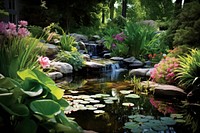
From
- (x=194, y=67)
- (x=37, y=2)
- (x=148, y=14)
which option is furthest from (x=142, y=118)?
(x=148, y=14)

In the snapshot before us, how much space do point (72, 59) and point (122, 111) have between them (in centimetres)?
432

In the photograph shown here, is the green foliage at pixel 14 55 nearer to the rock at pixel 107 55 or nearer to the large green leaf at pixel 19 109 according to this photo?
the large green leaf at pixel 19 109

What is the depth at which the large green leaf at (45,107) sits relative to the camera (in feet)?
5.38

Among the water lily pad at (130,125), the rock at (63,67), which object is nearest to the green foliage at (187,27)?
the rock at (63,67)

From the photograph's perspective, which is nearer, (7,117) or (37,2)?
(7,117)

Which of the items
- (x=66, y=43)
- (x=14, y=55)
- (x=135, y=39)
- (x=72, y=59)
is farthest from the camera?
(x=135, y=39)

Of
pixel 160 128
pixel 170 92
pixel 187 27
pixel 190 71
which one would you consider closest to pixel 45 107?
pixel 160 128

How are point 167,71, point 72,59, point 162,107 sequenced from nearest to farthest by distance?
point 162,107
point 167,71
point 72,59

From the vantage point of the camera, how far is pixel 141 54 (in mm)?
11039

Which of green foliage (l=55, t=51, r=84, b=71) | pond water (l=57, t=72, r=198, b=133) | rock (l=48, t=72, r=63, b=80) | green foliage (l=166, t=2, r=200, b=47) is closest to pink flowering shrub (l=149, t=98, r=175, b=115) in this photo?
pond water (l=57, t=72, r=198, b=133)

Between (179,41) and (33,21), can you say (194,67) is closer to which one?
(179,41)

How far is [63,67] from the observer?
759cm

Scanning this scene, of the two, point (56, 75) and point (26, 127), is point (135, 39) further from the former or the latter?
point (26, 127)

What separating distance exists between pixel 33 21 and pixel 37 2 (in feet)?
5.15
